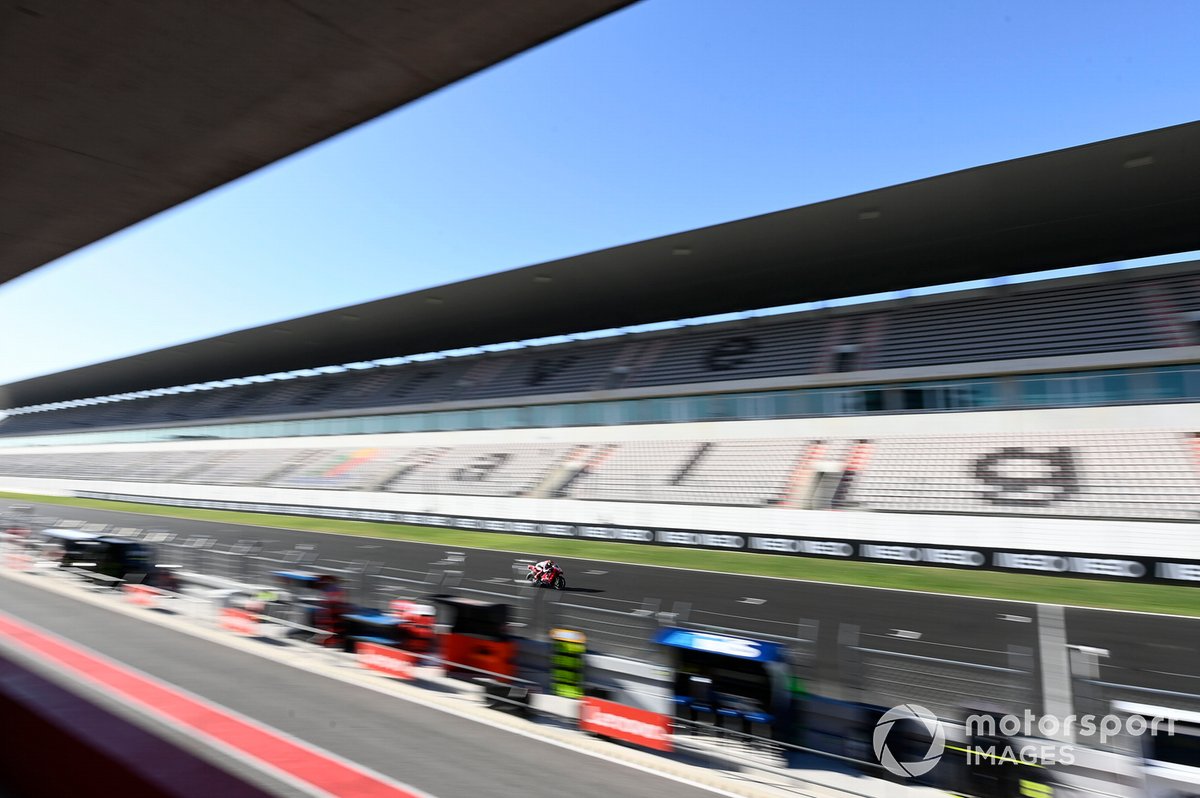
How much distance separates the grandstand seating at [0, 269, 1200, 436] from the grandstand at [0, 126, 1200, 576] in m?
0.10

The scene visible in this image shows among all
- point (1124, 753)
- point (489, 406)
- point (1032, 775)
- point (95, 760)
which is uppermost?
point (489, 406)

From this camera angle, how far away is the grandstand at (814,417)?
18.1 meters

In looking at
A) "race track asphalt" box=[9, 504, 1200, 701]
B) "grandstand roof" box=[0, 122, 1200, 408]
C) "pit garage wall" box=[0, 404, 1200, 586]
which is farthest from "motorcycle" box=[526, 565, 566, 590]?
"grandstand roof" box=[0, 122, 1200, 408]

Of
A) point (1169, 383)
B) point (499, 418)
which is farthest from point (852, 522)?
point (499, 418)

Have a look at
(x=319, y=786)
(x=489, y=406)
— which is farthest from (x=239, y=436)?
(x=319, y=786)

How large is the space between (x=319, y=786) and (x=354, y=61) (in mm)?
5903

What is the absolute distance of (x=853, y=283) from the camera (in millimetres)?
26141

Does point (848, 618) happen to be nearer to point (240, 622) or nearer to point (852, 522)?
point (852, 522)

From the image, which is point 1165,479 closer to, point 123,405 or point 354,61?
point 354,61

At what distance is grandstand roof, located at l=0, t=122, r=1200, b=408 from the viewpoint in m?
17.8

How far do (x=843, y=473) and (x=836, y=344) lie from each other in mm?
6912
